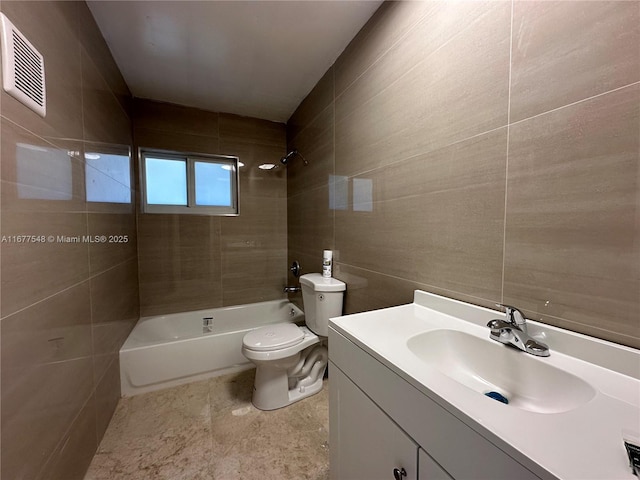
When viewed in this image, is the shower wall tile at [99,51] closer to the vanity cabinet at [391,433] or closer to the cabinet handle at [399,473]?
the vanity cabinet at [391,433]

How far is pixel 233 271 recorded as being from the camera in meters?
2.55

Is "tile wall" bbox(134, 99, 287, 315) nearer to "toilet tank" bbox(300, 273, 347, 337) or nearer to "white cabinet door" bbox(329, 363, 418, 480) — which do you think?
"toilet tank" bbox(300, 273, 347, 337)

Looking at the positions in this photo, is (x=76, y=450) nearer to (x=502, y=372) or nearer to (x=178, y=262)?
(x=178, y=262)

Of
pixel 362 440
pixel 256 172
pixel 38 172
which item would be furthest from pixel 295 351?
pixel 256 172

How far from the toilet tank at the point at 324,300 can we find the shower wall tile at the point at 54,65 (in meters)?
1.42

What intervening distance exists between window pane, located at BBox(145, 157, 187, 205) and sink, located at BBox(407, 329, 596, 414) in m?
2.48

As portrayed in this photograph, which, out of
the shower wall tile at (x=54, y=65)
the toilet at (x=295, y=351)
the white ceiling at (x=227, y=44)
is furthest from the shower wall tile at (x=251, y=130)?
the toilet at (x=295, y=351)

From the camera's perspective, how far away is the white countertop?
37 centimetres

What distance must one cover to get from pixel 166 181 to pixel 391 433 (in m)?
2.66

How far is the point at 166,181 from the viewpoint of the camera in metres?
2.41

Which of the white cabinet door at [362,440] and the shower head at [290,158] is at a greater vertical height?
the shower head at [290,158]

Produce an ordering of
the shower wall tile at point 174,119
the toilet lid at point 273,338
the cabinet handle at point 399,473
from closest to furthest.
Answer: the cabinet handle at point 399,473 < the toilet lid at point 273,338 < the shower wall tile at point 174,119

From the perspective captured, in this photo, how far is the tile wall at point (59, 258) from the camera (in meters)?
0.74

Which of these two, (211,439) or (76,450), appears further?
(211,439)
